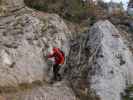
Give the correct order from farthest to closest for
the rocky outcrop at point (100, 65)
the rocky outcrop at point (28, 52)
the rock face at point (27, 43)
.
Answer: the rock face at point (27, 43) < the rocky outcrop at point (100, 65) < the rocky outcrop at point (28, 52)

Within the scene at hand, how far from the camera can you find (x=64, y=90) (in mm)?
16953

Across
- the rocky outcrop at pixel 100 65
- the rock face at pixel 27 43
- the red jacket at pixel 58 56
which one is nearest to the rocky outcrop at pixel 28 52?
the rock face at pixel 27 43

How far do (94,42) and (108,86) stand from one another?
3493mm

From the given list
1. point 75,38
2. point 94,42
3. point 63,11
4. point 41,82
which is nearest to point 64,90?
point 41,82

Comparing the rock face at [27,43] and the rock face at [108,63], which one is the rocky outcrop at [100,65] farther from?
the rock face at [27,43]

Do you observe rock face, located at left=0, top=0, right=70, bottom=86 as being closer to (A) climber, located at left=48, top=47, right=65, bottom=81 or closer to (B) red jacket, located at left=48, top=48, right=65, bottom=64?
(A) climber, located at left=48, top=47, right=65, bottom=81

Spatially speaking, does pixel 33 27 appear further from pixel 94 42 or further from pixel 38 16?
pixel 94 42

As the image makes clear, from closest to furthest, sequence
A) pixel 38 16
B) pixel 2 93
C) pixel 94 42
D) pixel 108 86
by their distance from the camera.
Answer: pixel 2 93, pixel 108 86, pixel 94 42, pixel 38 16

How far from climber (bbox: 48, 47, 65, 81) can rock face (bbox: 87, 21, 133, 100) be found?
1.51 meters

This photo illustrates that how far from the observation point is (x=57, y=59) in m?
18.7

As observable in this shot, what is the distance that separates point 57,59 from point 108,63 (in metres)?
2.46

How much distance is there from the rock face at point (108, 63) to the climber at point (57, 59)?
1.51 m

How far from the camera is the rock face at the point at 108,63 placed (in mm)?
17047

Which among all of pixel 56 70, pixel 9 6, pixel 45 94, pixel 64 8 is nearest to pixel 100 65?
pixel 56 70
